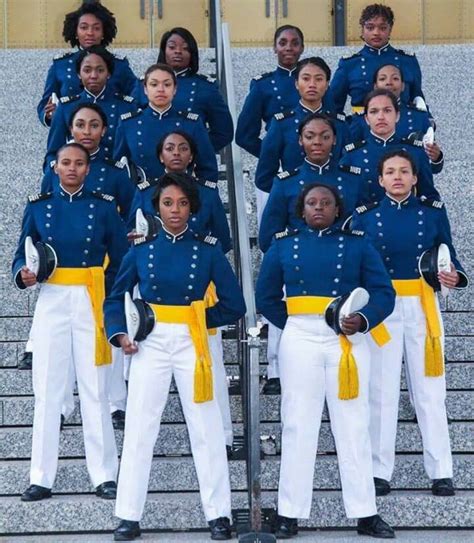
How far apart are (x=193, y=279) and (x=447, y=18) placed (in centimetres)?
868

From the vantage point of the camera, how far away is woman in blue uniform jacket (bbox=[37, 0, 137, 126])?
1138 cm

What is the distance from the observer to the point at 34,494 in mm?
8805

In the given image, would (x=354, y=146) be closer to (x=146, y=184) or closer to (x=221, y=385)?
(x=146, y=184)

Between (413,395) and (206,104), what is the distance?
2882 millimetres

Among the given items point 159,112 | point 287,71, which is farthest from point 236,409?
point 287,71

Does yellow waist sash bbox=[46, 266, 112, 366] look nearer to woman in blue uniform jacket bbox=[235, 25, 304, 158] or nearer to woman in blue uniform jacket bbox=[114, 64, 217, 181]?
woman in blue uniform jacket bbox=[114, 64, 217, 181]

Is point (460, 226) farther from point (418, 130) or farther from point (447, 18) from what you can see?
point (447, 18)

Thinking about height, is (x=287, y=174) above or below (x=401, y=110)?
below

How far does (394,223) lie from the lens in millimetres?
9258

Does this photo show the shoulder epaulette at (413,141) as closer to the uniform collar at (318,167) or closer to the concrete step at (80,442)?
the uniform collar at (318,167)

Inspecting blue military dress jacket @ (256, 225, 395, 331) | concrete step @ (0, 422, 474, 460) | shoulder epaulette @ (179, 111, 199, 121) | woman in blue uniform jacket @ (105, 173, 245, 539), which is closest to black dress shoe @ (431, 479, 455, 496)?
concrete step @ (0, 422, 474, 460)

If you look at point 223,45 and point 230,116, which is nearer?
point 230,116

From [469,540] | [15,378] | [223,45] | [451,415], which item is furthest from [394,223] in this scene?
[223,45]

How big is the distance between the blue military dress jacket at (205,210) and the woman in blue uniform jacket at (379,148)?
840mm
